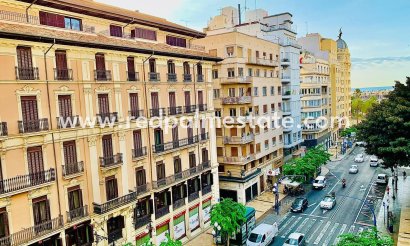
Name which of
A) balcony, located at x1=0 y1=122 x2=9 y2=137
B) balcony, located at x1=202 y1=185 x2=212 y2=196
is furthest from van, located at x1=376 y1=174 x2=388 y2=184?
balcony, located at x1=0 y1=122 x2=9 y2=137

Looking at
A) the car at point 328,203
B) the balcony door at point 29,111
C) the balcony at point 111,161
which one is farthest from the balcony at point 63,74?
the car at point 328,203

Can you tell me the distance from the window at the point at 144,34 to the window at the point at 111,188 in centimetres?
1382

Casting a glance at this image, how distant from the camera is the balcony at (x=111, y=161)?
2719cm

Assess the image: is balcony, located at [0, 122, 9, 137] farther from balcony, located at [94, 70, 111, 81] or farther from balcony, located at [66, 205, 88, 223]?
balcony, located at [94, 70, 111, 81]

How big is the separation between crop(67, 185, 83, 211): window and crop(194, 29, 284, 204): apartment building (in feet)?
80.5

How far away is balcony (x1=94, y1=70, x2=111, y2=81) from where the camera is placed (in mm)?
27062

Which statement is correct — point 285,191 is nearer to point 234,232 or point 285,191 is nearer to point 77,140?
point 234,232

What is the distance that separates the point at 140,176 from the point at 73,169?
283 inches

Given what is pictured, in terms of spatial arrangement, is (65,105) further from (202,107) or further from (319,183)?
(319,183)

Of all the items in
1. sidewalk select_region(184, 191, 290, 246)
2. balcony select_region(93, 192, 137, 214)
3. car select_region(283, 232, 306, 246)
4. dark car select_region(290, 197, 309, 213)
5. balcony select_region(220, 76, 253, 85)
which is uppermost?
balcony select_region(220, 76, 253, 85)

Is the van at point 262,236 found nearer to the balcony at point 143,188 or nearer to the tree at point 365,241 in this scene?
the balcony at point 143,188

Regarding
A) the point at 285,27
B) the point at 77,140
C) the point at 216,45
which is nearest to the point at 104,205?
the point at 77,140

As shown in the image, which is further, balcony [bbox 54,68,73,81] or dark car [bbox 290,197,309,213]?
dark car [bbox 290,197,309,213]

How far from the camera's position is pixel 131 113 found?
98.9 ft
